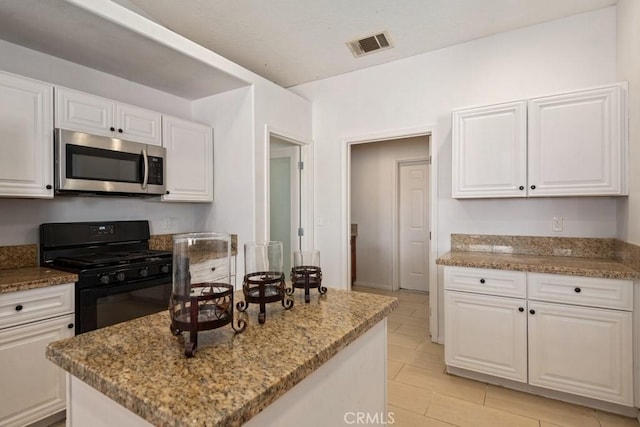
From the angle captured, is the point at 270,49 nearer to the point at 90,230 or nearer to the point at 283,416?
the point at 90,230

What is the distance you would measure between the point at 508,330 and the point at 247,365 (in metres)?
2.15

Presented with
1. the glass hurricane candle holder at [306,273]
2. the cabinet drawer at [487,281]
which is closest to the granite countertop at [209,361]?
the glass hurricane candle holder at [306,273]

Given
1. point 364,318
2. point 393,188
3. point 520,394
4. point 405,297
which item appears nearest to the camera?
point 364,318

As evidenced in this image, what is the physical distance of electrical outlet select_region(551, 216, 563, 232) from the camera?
2.57 meters

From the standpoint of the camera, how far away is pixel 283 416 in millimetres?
774

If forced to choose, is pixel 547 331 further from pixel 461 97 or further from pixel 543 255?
pixel 461 97

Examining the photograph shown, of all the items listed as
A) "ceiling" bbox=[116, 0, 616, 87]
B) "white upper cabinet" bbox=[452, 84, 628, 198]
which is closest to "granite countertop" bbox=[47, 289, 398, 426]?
"white upper cabinet" bbox=[452, 84, 628, 198]

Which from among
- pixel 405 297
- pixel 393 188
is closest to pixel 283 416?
pixel 405 297

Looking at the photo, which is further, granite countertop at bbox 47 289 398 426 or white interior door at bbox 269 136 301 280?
white interior door at bbox 269 136 301 280

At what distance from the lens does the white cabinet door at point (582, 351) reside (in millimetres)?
1948

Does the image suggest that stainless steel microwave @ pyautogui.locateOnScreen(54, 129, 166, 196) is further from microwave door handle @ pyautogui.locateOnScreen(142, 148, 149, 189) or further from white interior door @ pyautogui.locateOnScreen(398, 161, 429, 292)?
white interior door @ pyautogui.locateOnScreen(398, 161, 429, 292)

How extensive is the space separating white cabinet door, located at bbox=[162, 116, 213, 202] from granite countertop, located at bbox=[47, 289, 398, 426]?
79.2 inches

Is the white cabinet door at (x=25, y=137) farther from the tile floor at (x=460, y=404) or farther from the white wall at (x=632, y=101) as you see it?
the white wall at (x=632, y=101)

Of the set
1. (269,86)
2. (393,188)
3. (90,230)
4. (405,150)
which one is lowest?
(90,230)
